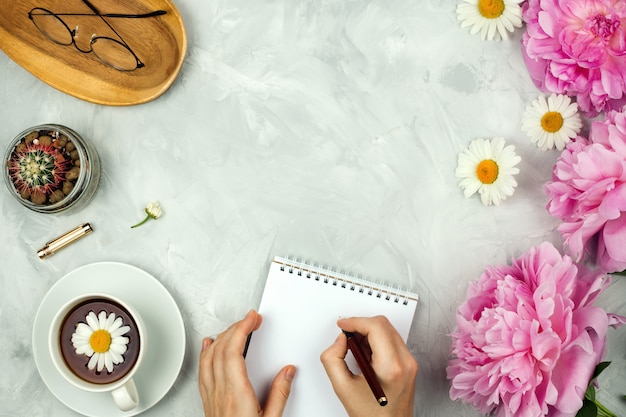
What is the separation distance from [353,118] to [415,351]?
1.03 ft

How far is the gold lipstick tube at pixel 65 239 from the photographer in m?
0.78

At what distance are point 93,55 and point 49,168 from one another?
0.16m

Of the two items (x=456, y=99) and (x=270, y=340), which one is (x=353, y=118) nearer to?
(x=456, y=99)

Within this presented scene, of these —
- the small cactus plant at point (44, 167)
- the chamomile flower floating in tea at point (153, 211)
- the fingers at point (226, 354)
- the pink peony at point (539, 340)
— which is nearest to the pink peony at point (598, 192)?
the pink peony at point (539, 340)

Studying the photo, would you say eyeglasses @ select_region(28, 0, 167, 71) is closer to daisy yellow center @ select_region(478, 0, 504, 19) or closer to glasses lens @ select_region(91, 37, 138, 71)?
glasses lens @ select_region(91, 37, 138, 71)

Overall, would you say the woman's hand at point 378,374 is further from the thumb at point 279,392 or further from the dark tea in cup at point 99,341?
the dark tea in cup at point 99,341

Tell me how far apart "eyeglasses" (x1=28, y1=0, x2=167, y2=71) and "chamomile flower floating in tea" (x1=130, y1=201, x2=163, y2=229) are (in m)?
0.18

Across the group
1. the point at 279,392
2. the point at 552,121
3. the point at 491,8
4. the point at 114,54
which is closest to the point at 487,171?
the point at 552,121

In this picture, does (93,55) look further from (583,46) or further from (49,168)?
(583,46)

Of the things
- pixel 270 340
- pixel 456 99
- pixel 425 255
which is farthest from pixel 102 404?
pixel 456 99

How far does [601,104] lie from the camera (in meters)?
0.71

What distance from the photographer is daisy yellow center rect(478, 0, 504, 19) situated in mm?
745

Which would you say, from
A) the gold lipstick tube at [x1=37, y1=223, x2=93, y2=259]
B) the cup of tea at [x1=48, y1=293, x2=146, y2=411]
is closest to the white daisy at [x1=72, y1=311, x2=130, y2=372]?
the cup of tea at [x1=48, y1=293, x2=146, y2=411]

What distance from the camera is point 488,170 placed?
0.75m
